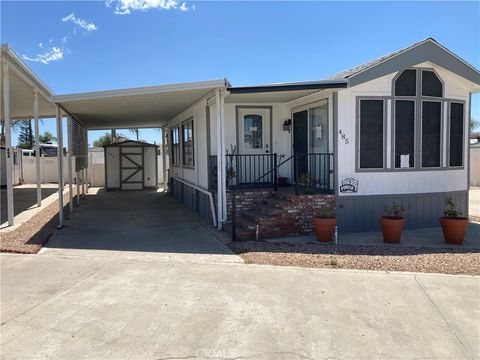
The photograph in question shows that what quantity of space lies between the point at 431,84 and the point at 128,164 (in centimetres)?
1466

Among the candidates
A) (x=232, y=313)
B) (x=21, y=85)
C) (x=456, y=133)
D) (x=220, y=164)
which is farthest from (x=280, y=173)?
(x=21, y=85)

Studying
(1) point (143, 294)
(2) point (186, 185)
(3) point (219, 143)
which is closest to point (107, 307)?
(1) point (143, 294)

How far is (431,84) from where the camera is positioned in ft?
30.3

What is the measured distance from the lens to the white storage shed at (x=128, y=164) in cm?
2008

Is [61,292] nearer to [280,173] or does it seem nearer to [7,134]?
[7,134]

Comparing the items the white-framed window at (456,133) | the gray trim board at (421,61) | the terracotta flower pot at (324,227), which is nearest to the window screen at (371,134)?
the gray trim board at (421,61)

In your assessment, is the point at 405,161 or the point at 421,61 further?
the point at 405,161

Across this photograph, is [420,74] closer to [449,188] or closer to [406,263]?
[449,188]

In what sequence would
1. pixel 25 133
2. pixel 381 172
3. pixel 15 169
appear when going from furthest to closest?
pixel 25 133 < pixel 15 169 < pixel 381 172

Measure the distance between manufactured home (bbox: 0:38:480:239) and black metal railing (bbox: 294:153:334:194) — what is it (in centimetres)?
2

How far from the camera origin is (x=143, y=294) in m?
4.93

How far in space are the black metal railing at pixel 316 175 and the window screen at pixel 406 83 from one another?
2031 millimetres

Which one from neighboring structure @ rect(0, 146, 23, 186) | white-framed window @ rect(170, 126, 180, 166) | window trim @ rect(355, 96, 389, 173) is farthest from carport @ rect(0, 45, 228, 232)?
neighboring structure @ rect(0, 146, 23, 186)

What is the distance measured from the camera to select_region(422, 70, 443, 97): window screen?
9.15m
